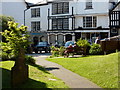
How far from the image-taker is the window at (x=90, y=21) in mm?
38188

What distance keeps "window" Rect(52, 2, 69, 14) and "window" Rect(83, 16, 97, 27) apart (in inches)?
158

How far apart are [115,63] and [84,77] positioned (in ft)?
7.03

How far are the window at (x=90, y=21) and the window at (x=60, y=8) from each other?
4.02m

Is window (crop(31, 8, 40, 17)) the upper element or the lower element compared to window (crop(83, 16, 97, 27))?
upper

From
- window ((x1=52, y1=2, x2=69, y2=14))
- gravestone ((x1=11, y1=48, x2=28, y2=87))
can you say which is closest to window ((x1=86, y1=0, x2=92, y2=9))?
window ((x1=52, y1=2, x2=69, y2=14))

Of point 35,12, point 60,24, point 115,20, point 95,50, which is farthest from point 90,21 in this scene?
point 95,50

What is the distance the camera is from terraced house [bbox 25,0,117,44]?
37.5 meters

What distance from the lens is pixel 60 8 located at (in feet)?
135

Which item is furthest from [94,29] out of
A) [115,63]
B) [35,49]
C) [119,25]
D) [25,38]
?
[25,38]

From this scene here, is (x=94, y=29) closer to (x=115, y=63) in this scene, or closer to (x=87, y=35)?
(x=87, y=35)

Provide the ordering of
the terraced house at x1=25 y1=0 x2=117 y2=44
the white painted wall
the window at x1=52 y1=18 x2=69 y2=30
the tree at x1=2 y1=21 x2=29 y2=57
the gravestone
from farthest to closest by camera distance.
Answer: the white painted wall, the window at x1=52 y1=18 x2=69 y2=30, the terraced house at x1=25 y1=0 x2=117 y2=44, the tree at x1=2 y1=21 x2=29 y2=57, the gravestone

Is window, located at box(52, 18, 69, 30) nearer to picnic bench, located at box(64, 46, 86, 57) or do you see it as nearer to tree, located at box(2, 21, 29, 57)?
picnic bench, located at box(64, 46, 86, 57)

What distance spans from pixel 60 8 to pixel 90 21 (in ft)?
20.4

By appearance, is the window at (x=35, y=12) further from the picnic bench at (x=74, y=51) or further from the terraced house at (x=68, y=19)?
the picnic bench at (x=74, y=51)
